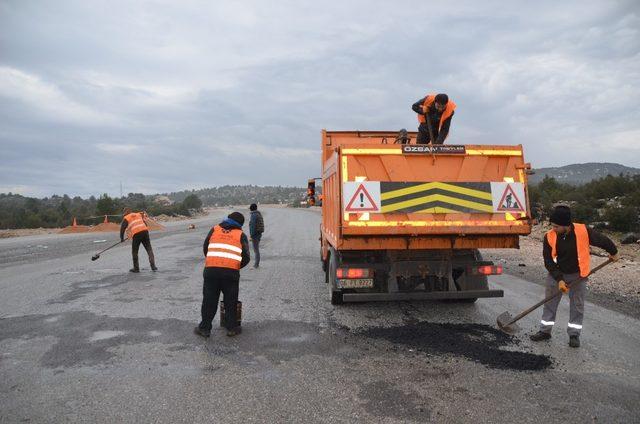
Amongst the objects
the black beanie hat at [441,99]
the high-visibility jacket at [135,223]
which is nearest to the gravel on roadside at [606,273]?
the black beanie hat at [441,99]

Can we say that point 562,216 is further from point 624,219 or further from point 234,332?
point 624,219

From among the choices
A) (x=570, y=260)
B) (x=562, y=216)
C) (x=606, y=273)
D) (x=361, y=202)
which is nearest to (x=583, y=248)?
(x=570, y=260)

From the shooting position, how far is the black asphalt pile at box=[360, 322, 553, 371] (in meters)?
4.68

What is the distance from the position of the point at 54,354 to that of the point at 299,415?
305 cm

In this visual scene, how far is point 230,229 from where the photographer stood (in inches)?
238

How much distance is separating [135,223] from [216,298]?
6243 mm

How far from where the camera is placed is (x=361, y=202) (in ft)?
19.5

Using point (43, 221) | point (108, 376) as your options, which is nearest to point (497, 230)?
point (108, 376)

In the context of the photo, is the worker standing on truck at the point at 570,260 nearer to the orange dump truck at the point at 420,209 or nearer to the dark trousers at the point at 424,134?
the orange dump truck at the point at 420,209

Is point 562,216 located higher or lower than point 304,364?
higher

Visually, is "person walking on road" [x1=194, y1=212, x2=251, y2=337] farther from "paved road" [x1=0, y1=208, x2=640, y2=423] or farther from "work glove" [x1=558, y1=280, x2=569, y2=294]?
"work glove" [x1=558, y1=280, x2=569, y2=294]

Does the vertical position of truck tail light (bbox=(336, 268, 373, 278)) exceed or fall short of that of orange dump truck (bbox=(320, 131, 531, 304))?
it falls short

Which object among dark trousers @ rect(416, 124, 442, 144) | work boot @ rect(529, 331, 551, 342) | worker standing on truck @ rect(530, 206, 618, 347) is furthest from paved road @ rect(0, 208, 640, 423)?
dark trousers @ rect(416, 124, 442, 144)

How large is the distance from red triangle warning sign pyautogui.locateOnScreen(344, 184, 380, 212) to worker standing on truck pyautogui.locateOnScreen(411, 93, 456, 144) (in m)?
1.90
